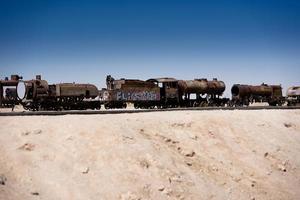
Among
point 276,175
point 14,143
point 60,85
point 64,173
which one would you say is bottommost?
point 276,175

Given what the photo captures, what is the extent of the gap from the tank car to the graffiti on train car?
3.95m

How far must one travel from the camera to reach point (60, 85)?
32.3m

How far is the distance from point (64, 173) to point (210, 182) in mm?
7574

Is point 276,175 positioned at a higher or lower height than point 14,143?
lower

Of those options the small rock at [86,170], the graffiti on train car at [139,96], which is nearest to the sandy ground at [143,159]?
the small rock at [86,170]

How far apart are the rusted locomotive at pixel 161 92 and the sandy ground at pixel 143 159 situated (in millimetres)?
10456

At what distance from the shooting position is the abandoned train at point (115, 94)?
32.2m

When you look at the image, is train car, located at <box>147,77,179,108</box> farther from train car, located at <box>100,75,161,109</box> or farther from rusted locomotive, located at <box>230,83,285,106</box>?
rusted locomotive, located at <box>230,83,285,106</box>

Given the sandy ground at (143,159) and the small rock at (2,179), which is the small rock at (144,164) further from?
the small rock at (2,179)

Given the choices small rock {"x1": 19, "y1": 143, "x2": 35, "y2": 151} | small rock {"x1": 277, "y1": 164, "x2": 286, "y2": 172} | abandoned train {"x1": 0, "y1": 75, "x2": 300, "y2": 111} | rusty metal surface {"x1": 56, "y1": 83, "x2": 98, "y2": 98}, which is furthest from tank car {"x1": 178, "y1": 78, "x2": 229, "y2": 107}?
small rock {"x1": 19, "y1": 143, "x2": 35, "y2": 151}

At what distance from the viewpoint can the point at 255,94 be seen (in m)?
51.4

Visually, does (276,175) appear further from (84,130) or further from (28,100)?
(28,100)

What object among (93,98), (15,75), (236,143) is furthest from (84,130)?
(15,75)

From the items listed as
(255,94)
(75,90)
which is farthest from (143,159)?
(255,94)
